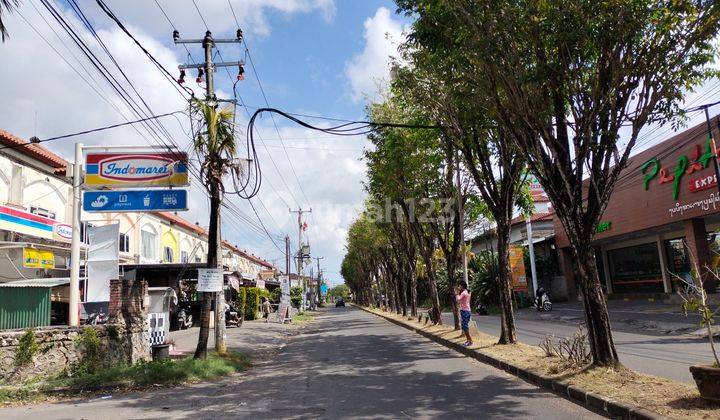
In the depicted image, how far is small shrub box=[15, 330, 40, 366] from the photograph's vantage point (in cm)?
1126

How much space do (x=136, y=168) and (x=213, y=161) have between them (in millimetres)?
2990

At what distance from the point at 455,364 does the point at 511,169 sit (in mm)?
4988

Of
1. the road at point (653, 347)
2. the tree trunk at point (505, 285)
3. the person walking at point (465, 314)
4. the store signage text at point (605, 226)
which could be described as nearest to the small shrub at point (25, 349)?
the person walking at point (465, 314)

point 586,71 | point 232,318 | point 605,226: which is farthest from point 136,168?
point 605,226

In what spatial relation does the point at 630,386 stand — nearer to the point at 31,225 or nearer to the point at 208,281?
the point at 208,281

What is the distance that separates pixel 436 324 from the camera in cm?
2412

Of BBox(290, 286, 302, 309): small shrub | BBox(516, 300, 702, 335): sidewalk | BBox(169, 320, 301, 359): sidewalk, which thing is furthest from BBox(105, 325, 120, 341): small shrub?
BBox(290, 286, 302, 309): small shrub

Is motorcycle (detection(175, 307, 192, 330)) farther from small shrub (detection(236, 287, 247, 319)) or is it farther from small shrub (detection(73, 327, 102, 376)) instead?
small shrub (detection(73, 327, 102, 376))

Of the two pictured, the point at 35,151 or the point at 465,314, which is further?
the point at 35,151

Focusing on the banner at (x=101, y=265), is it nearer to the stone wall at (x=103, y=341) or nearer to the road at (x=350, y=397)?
the stone wall at (x=103, y=341)

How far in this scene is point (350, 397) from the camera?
357 inches

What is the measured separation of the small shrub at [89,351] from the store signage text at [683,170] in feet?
65.4

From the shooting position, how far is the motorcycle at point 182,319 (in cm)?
2631

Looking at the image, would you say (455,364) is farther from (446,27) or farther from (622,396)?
(446,27)
